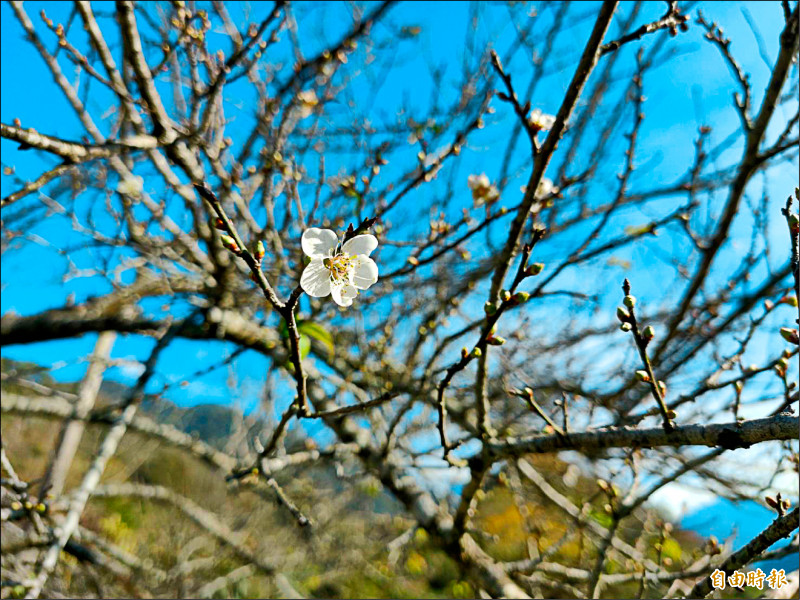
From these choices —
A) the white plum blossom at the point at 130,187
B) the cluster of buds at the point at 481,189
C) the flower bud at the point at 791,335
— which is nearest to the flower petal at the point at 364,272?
the flower bud at the point at 791,335

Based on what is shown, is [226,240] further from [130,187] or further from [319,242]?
[130,187]

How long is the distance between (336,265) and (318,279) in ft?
0.28

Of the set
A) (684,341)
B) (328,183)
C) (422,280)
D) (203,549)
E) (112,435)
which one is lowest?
(203,549)

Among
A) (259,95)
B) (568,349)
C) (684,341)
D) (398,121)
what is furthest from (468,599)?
(259,95)

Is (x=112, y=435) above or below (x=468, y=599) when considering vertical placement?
above

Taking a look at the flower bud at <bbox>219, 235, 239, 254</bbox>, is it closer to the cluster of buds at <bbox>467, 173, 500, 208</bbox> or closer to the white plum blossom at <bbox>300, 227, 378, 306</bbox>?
the white plum blossom at <bbox>300, 227, 378, 306</bbox>

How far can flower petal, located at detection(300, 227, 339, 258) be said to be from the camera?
112 centimetres

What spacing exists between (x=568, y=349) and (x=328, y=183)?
2.32 m

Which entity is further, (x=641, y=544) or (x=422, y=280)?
(x=422, y=280)

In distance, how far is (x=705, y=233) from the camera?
3.06 meters

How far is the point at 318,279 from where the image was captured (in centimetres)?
117

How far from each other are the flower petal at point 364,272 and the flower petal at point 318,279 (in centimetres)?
8

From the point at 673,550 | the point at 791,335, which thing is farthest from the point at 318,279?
the point at 673,550

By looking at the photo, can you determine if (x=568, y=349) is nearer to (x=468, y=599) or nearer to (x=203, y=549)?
(x=468, y=599)
